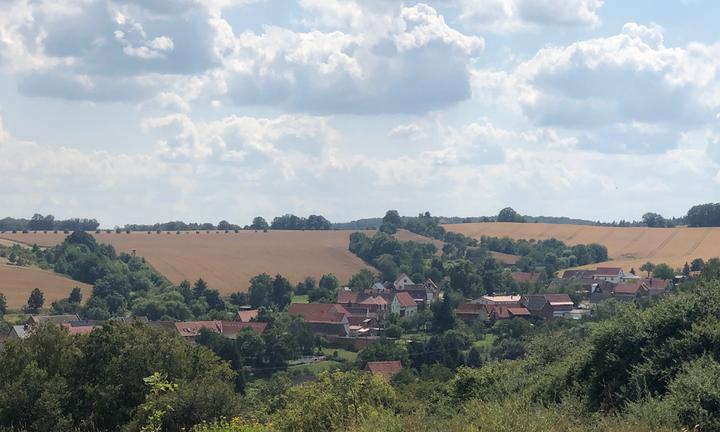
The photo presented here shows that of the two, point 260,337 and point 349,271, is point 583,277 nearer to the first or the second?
point 349,271

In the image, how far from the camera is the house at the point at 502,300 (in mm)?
83812

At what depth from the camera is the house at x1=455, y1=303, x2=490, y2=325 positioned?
77.8m

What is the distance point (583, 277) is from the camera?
100 meters

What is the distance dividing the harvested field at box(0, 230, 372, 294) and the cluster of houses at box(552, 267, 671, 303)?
79.7 feet

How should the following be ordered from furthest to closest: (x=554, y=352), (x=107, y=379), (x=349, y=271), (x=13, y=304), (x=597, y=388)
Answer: (x=349, y=271), (x=13, y=304), (x=554, y=352), (x=107, y=379), (x=597, y=388)

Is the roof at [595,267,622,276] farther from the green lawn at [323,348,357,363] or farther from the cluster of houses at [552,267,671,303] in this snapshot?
the green lawn at [323,348,357,363]

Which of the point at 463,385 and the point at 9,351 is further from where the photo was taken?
the point at 463,385

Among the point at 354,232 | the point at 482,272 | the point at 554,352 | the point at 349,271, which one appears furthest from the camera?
the point at 354,232

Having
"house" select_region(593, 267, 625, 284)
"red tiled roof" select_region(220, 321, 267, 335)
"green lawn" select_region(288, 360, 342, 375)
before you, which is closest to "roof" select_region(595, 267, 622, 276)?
"house" select_region(593, 267, 625, 284)

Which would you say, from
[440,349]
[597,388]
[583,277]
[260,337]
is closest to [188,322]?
[260,337]

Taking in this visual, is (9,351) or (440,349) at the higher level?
(9,351)

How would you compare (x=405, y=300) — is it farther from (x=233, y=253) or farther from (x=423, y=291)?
(x=233, y=253)

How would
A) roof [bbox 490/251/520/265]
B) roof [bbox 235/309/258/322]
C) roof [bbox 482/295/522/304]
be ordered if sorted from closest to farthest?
roof [bbox 235/309/258/322] < roof [bbox 482/295/522/304] < roof [bbox 490/251/520/265]

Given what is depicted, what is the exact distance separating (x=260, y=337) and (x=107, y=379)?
1561 inches
